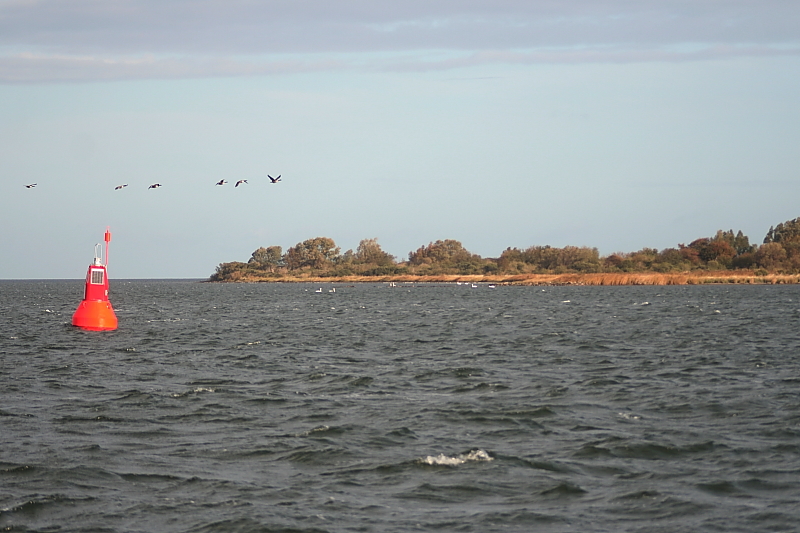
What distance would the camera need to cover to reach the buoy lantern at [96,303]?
28125 millimetres

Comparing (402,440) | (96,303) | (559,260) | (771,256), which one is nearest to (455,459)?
(402,440)

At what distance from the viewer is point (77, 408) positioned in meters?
15.6

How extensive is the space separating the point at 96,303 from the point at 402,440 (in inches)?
824

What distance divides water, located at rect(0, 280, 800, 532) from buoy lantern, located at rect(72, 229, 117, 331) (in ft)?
9.38

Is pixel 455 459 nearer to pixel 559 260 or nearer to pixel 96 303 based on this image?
pixel 96 303

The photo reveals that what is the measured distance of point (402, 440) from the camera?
12750mm

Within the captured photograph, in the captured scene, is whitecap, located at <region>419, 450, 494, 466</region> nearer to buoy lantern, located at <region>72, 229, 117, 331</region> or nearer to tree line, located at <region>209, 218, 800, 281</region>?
buoy lantern, located at <region>72, 229, 117, 331</region>

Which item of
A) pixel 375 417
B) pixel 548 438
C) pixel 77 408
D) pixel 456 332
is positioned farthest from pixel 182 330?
pixel 548 438

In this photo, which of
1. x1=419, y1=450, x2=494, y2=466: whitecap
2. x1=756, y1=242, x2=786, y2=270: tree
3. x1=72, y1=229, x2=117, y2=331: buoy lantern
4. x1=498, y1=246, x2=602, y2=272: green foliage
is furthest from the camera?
x1=498, y1=246, x2=602, y2=272: green foliage

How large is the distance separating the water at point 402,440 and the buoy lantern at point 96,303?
2859 mm

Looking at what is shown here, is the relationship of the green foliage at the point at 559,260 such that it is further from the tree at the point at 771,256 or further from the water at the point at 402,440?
the water at the point at 402,440

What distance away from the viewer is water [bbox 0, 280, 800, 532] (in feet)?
30.3

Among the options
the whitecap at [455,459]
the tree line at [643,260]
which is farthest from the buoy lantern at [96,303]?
the tree line at [643,260]

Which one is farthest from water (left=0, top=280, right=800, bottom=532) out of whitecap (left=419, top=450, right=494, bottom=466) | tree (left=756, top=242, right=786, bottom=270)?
tree (left=756, top=242, right=786, bottom=270)
